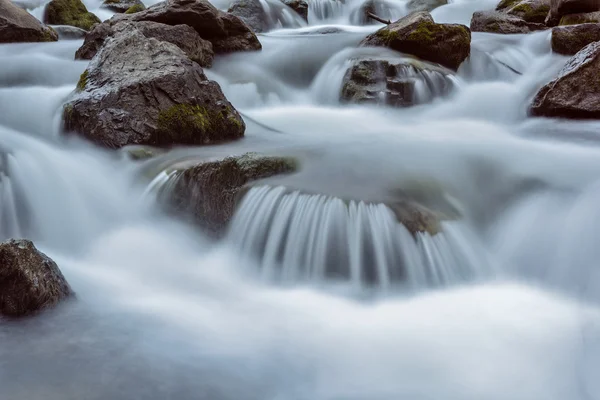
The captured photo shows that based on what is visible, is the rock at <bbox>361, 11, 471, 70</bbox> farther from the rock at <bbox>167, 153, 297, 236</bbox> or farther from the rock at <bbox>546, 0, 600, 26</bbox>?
the rock at <bbox>167, 153, 297, 236</bbox>

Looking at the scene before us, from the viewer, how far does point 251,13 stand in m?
12.8

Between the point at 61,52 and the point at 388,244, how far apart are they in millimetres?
7219

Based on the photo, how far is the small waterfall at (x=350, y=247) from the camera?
3.75m

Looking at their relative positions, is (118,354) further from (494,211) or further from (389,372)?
(494,211)

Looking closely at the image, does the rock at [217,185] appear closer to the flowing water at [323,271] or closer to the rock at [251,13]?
the flowing water at [323,271]

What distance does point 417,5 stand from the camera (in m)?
15.4

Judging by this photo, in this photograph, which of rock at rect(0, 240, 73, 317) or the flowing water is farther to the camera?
rock at rect(0, 240, 73, 317)

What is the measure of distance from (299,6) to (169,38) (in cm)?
729

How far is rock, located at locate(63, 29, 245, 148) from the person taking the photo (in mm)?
5531

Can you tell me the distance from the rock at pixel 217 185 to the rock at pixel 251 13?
8643 millimetres

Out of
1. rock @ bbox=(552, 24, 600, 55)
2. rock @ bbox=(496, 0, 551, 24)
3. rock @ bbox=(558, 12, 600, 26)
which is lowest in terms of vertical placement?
rock @ bbox=(552, 24, 600, 55)

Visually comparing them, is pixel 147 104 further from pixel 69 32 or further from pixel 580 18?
pixel 580 18

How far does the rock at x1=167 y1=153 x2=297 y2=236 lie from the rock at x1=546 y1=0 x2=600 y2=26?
325 inches

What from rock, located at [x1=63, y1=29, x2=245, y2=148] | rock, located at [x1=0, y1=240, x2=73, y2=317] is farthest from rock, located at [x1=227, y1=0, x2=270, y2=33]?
rock, located at [x1=0, y1=240, x2=73, y2=317]
